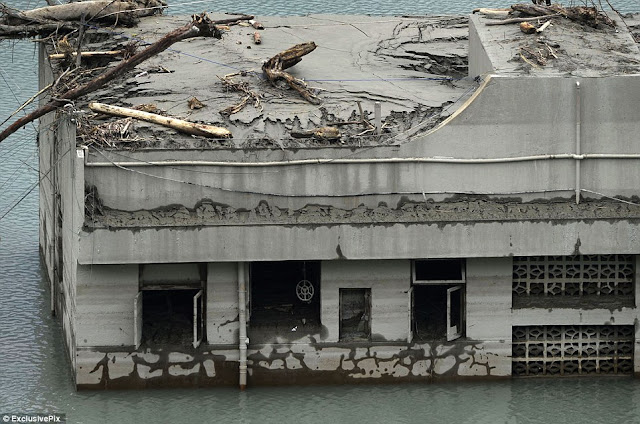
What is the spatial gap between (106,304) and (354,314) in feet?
10.9

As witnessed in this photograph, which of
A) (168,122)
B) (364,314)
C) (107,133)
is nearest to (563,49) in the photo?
(364,314)

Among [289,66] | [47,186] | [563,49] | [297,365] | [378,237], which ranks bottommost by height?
[297,365]

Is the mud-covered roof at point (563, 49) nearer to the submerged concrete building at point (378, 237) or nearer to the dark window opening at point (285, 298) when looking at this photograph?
the submerged concrete building at point (378, 237)

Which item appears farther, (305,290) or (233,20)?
(233,20)

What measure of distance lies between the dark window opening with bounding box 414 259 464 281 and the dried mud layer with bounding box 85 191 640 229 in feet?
4.66

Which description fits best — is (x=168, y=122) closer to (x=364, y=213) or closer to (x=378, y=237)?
(x=364, y=213)

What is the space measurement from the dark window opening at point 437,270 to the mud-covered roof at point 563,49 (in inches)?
114

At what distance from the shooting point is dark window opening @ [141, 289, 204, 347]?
23.4 metres

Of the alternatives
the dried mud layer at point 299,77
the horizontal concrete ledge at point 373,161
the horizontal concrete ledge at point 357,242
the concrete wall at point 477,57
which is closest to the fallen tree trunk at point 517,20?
the concrete wall at point 477,57

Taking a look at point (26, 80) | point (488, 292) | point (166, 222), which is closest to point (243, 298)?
point (166, 222)

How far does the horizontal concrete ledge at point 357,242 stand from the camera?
2261 cm

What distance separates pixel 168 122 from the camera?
2400 centimetres

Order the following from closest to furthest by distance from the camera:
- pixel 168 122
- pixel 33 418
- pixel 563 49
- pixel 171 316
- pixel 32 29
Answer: pixel 33 418 → pixel 168 122 → pixel 171 316 → pixel 563 49 → pixel 32 29

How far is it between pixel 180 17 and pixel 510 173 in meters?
10.7
